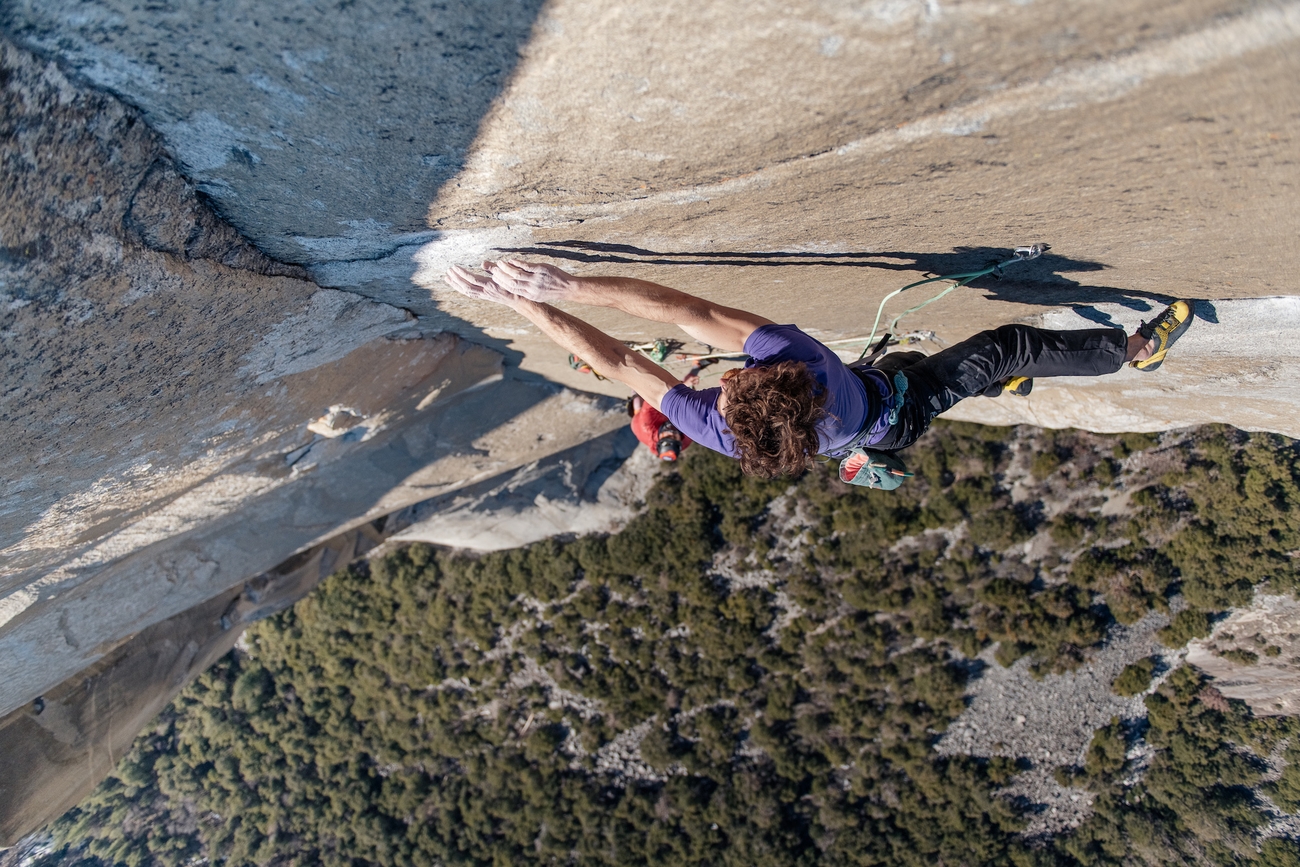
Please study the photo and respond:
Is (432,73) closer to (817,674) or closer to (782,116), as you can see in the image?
(782,116)

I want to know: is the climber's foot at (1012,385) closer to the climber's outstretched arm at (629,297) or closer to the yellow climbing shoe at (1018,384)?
the yellow climbing shoe at (1018,384)

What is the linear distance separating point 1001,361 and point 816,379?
3.56 feet

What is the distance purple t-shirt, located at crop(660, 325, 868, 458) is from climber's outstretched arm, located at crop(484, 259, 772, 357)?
12 centimetres

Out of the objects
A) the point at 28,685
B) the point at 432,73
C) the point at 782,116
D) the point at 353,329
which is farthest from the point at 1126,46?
the point at 28,685

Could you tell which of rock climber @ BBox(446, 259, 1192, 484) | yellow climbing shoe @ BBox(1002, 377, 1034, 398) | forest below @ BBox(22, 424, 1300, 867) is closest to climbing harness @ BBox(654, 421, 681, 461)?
rock climber @ BBox(446, 259, 1192, 484)

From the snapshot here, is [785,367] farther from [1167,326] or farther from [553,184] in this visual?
[1167,326]

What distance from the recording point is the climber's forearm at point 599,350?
236 cm

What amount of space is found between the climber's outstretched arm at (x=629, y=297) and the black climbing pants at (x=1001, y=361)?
0.84 m

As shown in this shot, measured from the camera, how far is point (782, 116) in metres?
1.62

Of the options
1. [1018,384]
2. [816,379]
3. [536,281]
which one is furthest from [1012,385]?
[536,281]

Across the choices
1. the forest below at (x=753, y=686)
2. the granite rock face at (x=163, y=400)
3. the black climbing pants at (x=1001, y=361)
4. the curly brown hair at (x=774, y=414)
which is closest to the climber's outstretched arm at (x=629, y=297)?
the curly brown hair at (x=774, y=414)

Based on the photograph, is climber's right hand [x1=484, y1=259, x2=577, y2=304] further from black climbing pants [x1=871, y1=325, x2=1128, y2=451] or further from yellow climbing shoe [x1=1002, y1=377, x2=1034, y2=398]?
yellow climbing shoe [x1=1002, y1=377, x2=1034, y2=398]

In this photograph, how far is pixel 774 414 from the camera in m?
2.02

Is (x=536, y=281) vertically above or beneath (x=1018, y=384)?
above
